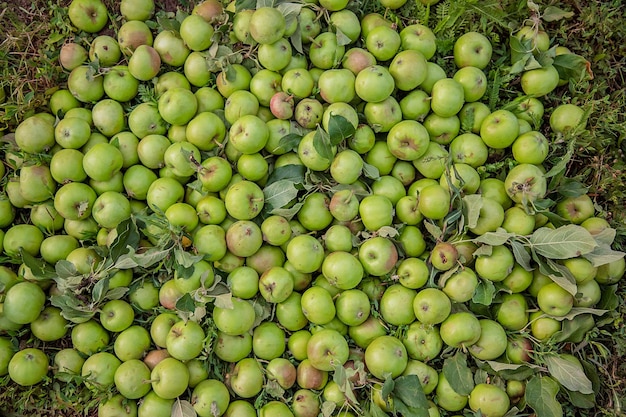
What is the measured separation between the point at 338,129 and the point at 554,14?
6.52 feet

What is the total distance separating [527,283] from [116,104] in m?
3.13

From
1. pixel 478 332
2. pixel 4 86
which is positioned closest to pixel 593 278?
pixel 478 332

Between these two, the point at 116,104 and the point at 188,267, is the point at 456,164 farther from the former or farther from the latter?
the point at 116,104

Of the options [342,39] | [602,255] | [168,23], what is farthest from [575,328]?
[168,23]

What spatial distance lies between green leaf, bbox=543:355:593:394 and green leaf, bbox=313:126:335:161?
1965 millimetres

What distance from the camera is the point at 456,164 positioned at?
137 inches

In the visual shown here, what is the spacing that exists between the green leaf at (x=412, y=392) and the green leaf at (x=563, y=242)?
1.16 metres

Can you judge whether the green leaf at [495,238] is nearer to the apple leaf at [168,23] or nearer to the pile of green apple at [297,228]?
the pile of green apple at [297,228]

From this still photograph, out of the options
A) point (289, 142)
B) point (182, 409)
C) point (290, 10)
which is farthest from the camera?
point (290, 10)

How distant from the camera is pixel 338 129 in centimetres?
324

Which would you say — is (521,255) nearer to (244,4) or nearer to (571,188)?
(571,188)

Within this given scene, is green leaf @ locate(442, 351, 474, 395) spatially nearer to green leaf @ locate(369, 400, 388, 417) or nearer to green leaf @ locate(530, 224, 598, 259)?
green leaf @ locate(369, 400, 388, 417)

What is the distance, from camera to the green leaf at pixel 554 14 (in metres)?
3.74

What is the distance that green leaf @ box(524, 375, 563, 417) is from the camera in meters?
3.08
